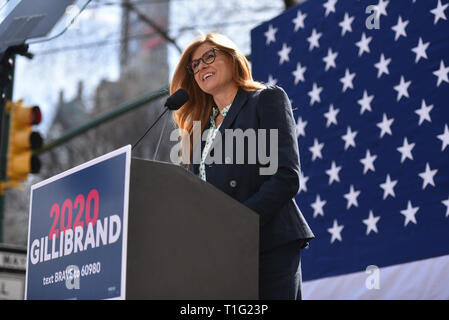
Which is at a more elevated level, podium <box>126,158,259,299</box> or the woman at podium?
the woman at podium

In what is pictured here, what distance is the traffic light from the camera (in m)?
9.35

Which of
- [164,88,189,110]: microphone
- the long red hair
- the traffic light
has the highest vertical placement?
the traffic light

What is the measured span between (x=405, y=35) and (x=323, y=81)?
0.92m

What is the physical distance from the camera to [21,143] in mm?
9477

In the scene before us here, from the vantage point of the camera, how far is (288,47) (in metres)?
6.87

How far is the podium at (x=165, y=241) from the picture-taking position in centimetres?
219

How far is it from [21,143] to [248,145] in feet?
23.3

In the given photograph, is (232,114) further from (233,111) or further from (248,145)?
(248,145)

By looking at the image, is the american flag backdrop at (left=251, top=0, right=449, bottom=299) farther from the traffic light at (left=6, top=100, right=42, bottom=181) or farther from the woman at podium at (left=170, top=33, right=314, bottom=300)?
the traffic light at (left=6, top=100, right=42, bottom=181)

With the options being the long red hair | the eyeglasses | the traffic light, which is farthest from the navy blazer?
the traffic light

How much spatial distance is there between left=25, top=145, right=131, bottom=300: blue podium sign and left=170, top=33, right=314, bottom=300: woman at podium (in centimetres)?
59

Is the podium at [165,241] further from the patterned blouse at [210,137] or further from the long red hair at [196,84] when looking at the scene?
the long red hair at [196,84]

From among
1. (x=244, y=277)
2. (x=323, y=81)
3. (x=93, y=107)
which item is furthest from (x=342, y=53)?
(x=93, y=107)

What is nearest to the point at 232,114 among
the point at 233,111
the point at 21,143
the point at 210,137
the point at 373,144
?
the point at 233,111
